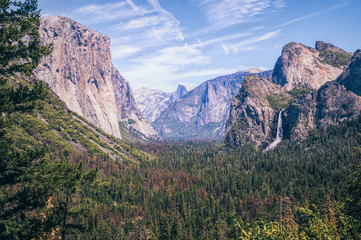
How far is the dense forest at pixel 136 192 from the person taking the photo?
2209 centimetres

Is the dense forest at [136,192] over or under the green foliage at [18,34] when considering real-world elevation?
under

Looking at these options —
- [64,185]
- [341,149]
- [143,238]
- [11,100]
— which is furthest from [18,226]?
[341,149]

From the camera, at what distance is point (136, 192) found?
453ft

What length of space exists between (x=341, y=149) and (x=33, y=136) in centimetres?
21992

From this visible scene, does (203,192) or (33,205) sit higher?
(33,205)

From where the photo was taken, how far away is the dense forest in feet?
72.5

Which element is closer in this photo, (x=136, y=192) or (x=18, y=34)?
(x=18, y=34)

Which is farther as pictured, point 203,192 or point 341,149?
point 341,149

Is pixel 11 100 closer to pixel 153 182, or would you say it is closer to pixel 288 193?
pixel 288 193

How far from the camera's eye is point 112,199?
436 ft

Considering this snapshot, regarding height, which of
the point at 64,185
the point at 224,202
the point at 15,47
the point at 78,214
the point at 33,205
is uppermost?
the point at 15,47

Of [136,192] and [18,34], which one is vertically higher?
[18,34]

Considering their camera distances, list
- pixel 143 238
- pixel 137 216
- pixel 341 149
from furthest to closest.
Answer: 1. pixel 341 149
2. pixel 137 216
3. pixel 143 238

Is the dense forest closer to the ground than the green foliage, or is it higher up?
closer to the ground
